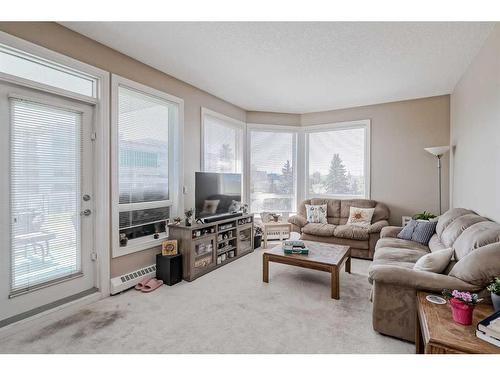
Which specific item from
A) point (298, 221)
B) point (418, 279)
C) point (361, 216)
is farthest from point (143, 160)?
point (361, 216)

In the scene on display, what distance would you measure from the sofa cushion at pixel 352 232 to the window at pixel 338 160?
1074mm

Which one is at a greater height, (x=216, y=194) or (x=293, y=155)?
(x=293, y=155)

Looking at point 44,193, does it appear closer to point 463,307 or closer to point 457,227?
point 463,307

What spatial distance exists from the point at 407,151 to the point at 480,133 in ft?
5.86

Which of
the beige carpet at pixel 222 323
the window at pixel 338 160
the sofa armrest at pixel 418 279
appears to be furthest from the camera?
the window at pixel 338 160

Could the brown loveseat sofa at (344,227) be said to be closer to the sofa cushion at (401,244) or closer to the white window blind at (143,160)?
the sofa cushion at (401,244)

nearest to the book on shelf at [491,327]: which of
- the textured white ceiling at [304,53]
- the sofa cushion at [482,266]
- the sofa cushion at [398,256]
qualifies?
the sofa cushion at [482,266]

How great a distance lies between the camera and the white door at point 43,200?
2.09 m

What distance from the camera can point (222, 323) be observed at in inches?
84.8

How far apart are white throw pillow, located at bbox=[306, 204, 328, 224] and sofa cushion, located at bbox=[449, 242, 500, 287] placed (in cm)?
288

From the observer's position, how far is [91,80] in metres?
2.66

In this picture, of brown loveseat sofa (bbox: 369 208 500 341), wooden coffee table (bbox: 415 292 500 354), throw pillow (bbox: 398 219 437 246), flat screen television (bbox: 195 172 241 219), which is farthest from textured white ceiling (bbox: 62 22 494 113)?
wooden coffee table (bbox: 415 292 500 354)

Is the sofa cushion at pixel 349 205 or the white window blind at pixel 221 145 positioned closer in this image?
the white window blind at pixel 221 145
